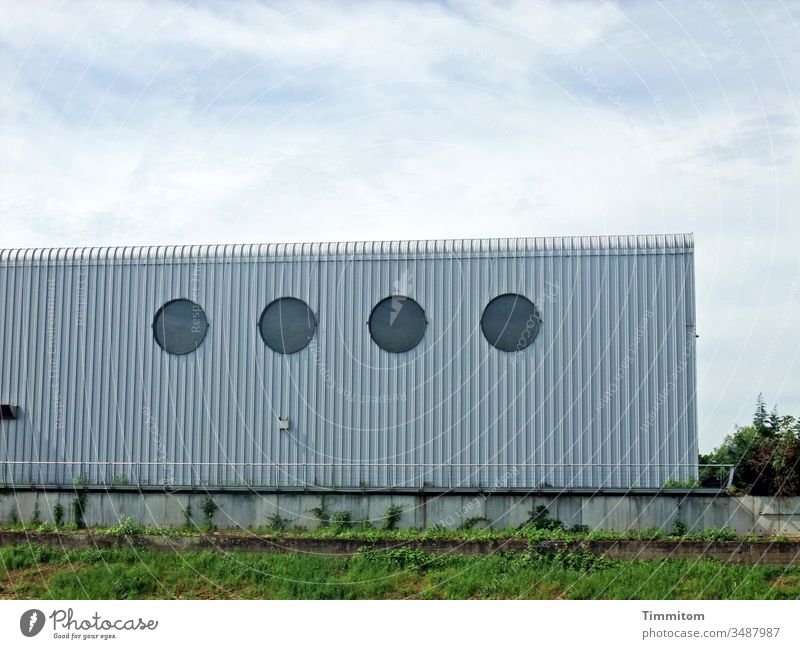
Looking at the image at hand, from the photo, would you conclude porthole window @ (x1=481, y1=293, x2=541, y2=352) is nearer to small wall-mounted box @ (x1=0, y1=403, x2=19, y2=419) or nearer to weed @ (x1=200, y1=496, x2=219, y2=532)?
weed @ (x1=200, y1=496, x2=219, y2=532)

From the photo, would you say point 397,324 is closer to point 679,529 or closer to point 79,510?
point 679,529

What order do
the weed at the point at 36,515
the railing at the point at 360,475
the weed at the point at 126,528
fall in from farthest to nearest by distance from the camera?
the weed at the point at 36,515 < the railing at the point at 360,475 < the weed at the point at 126,528

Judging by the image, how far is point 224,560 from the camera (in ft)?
91.8

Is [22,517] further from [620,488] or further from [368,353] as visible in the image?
[620,488]

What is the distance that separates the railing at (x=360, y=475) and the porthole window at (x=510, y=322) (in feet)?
11.3

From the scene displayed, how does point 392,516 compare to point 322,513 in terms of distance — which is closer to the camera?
point 392,516

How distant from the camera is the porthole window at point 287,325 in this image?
33.4 metres

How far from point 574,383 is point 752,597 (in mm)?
8411

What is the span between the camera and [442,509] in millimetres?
30094

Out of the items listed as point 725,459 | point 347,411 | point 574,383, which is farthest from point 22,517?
point 725,459

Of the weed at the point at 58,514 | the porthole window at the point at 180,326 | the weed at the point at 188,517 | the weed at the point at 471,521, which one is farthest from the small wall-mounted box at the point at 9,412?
the weed at the point at 471,521

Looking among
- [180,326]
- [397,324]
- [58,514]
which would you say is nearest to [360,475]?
[397,324]

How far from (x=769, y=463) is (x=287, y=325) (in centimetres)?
1392

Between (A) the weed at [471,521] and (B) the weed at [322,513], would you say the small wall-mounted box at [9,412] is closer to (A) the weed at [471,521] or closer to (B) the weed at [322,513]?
(B) the weed at [322,513]
